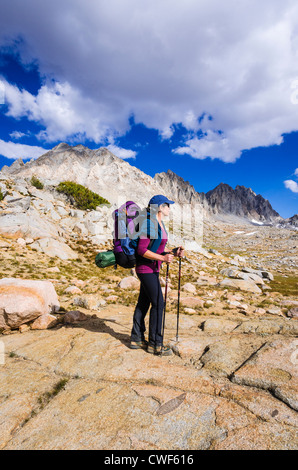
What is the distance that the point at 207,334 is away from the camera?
6.66 m

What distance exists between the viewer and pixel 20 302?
24.8 ft

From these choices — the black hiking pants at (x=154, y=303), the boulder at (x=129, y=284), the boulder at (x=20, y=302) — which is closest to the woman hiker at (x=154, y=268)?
the black hiking pants at (x=154, y=303)

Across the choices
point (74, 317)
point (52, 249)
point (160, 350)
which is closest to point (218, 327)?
point (160, 350)

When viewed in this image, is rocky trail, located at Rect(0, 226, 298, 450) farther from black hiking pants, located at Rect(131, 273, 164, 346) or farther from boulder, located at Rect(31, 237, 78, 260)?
boulder, located at Rect(31, 237, 78, 260)

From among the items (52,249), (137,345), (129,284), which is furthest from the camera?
(52,249)

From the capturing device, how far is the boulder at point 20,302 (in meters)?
7.38

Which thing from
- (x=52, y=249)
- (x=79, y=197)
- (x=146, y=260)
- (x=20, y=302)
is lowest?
(x=20, y=302)

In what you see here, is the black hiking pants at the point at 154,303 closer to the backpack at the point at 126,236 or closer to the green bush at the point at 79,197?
the backpack at the point at 126,236

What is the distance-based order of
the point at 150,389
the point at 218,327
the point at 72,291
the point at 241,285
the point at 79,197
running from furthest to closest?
the point at 79,197 → the point at 241,285 → the point at 72,291 → the point at 218,327 → the point at 150,389

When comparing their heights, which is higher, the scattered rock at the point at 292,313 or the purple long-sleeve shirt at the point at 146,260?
the purple long-sleeve shirt at the point at 146,260

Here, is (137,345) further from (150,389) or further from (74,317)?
(74,317)

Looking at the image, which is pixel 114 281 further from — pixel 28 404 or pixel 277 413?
pixel 277 413

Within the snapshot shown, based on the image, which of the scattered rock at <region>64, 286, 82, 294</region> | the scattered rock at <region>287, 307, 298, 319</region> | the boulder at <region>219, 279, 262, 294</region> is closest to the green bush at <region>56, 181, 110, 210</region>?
the boulder at <region>219, 279, 262, 294</region>
